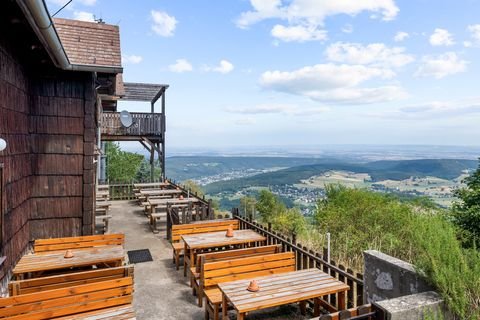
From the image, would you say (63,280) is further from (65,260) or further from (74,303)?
(65,260)

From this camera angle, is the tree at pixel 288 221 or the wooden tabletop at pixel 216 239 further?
the tree at pixel 288 221

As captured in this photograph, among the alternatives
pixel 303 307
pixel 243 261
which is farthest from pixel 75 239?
pixel 303 307

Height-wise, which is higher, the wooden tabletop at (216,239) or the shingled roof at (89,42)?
the shingled roof at (89,42)

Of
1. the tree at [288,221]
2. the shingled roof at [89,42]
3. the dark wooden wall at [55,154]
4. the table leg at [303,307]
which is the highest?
the shingled roof at [89,42]

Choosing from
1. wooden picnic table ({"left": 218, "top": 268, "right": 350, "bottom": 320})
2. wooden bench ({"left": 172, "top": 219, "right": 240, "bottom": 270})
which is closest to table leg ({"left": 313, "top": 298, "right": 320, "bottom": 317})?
wooden picnic table ({"left": 218, "top": 268, "right": 350, "bottom": 320})

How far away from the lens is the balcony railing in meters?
16.8

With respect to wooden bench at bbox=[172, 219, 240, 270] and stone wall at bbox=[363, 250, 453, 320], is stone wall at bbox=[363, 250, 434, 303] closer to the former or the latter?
stone wall at bbox=[363, 250, 453, 320]

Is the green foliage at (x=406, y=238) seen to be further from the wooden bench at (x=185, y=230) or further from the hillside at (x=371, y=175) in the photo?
the hillside at (x=371, y=175)

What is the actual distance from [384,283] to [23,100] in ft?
21.0

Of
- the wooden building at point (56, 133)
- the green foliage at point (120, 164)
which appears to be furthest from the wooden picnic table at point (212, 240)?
the green foliage at point (120, 164)

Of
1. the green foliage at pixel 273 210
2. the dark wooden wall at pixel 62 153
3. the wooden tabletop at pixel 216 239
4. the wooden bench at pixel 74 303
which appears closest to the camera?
the wooden bench at pixel 74 303

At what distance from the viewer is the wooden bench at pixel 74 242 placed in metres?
5.44

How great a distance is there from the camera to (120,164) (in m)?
23.8

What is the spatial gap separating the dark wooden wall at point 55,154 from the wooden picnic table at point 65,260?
984 mm
